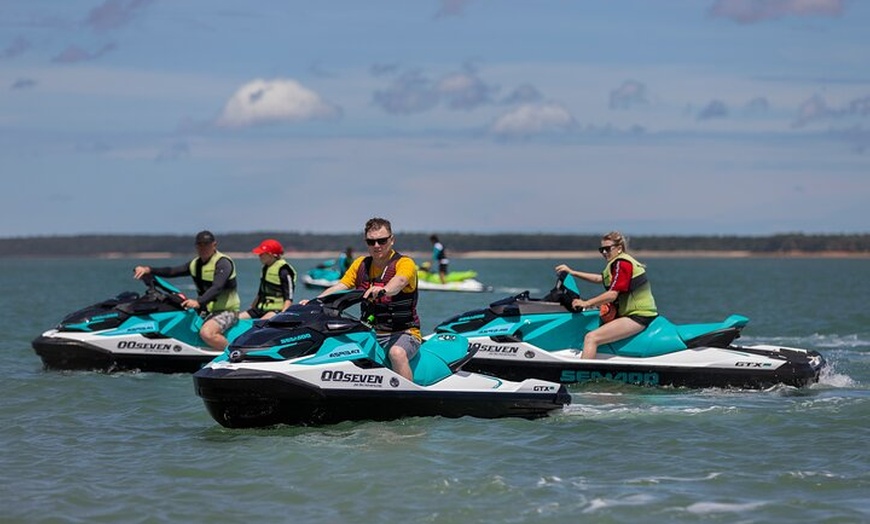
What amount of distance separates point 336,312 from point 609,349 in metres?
4.74

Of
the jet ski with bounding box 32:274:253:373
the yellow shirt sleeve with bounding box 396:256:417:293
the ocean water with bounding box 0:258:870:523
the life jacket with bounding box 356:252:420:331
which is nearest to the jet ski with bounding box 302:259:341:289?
the jet ski with bounding box 32:274:253:373

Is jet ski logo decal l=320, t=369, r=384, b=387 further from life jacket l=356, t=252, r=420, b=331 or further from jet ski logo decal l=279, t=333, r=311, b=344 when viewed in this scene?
life jacket l=356, t=252, r=420, b=331

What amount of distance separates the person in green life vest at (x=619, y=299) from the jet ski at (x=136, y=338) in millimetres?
4270

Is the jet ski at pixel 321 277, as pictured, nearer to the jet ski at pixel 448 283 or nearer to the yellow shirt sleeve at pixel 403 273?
the jet ski at pixel 448 283

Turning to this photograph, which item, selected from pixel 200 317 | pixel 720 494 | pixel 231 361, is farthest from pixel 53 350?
pixel 720 494

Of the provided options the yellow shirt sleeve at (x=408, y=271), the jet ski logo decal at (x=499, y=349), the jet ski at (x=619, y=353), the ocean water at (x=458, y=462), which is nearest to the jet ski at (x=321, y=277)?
the jet ski at (x=619, y=353)

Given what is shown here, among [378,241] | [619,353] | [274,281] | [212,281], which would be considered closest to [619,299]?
[619,353]

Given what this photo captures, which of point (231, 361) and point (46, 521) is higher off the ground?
point (231, 361)

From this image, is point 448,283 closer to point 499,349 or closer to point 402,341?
point 499,349

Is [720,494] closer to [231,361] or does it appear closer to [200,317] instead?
[231,361]

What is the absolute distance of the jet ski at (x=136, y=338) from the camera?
53.6ft

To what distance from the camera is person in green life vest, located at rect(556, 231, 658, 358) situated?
14.7 m

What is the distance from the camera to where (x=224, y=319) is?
53.2 feet

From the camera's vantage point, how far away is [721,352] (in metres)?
15.0
